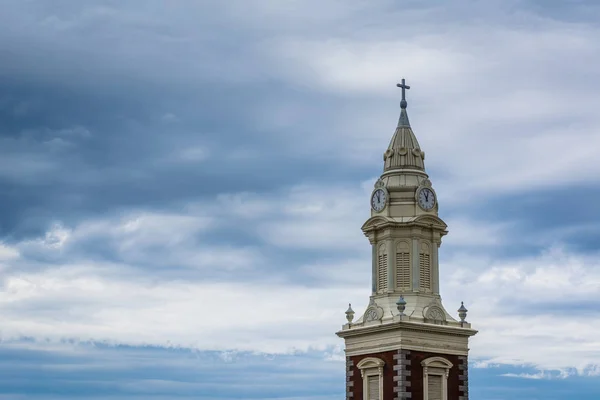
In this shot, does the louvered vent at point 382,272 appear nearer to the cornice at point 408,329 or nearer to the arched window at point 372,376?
the cornice at point 408,329

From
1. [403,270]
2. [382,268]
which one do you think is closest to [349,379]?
[382,268]

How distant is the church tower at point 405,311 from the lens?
349ft

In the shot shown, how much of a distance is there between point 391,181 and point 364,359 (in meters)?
14.1

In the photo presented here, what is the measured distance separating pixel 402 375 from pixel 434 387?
10.7ft

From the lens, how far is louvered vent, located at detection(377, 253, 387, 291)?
110 m

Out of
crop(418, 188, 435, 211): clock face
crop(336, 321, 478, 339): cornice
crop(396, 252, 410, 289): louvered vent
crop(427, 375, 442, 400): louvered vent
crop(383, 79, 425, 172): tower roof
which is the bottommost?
crop(427, 375, 442, 400): louvered vent

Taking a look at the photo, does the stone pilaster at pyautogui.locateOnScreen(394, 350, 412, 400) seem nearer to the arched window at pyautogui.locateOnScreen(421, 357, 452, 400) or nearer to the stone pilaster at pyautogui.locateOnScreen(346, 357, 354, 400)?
the arched window at pyautogui.locateOnScreen(421, 357, 452, 400)

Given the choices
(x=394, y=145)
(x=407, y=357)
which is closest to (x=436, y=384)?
(x=407, y=357)

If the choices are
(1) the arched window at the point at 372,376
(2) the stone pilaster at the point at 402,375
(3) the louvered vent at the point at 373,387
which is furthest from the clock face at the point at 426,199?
(3) the louvered vent at the point at 373,387

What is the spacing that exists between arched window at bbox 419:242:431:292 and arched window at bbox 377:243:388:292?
2.72 meters

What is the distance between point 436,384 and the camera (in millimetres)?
107375

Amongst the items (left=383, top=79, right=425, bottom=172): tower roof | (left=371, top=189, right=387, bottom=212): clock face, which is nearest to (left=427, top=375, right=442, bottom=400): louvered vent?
(left=371, top=189, right=387, bottom=212): clock face

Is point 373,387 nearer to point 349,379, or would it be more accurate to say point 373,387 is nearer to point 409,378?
point 349,379

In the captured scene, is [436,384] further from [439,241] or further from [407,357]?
[439,241]
